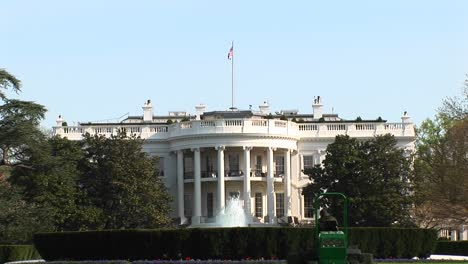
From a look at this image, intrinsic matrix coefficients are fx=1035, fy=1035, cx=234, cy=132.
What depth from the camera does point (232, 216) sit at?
2953 inches

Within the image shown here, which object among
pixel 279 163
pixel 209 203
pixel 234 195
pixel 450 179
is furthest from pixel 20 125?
pixel 279 163

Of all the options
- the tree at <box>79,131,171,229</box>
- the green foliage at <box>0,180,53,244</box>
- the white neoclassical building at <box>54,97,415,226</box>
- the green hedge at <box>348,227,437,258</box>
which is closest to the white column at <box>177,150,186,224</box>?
the white neoclassical building at <box>54,97,415,226</box>

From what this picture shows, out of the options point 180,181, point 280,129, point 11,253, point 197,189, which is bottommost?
point 11,253

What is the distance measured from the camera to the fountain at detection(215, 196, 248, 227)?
2874 inches

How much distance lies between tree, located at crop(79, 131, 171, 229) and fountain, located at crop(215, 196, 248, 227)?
16.2ft

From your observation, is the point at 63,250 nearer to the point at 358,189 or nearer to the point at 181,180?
the point at 358,189

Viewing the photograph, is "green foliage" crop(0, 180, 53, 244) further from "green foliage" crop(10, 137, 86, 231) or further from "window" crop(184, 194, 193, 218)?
"window" crop(184, 194, 193, 218)

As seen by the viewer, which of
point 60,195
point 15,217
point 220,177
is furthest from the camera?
point 220,177

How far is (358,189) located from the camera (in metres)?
71.5

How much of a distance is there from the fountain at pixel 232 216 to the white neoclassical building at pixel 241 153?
921 mm

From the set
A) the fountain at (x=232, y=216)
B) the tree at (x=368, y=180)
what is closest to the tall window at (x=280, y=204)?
the fountain at (x=232, y=216)

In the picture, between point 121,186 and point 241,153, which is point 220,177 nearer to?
point 241,153

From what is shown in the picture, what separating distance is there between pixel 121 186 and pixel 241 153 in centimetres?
2191

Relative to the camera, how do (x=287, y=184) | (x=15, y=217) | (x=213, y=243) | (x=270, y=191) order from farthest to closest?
(x=287, y=184) < (x=270, y=191) < (x=15, y=217) < (x=213, y=243)
